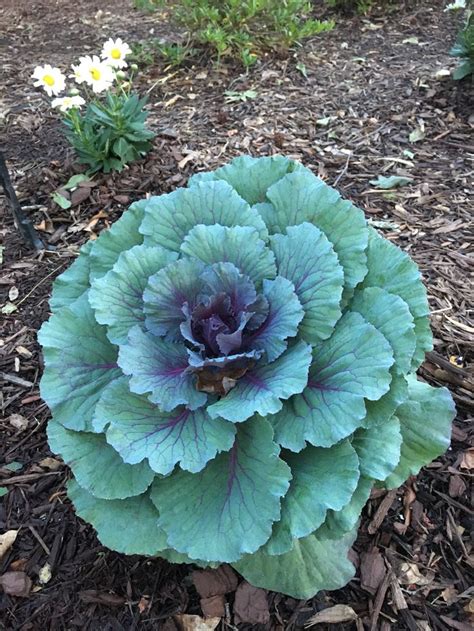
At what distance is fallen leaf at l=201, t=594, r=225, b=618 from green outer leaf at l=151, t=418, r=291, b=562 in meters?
0.45

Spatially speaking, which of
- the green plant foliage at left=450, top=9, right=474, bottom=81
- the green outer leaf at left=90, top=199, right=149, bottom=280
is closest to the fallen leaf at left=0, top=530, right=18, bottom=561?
the green outer leaf at left=90, top=199, right=149, bottom=280

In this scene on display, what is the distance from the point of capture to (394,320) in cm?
130

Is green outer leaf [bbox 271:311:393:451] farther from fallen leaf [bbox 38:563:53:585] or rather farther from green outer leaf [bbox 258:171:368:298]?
fallen leaf [bbox 38:563:53:585]

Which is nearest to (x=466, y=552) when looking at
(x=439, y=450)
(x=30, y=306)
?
(x=439, y=450)

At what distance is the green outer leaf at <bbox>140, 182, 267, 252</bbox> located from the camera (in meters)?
1.47

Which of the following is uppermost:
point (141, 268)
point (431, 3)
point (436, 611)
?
point (141, 268)

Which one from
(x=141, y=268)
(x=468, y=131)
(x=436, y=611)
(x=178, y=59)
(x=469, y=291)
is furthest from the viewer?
(x=178, y=59)

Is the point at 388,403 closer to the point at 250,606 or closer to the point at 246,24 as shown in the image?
the point at 250,606

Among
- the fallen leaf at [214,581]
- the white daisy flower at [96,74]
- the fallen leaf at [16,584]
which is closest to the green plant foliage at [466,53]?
the white daisy flower at [96,74]

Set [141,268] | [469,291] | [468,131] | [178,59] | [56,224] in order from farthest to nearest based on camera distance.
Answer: [178,59], [468,131], [56,224], [469,291], [141,268]

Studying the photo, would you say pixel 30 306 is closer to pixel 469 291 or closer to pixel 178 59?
pixel 469 291

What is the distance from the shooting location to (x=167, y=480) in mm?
1304

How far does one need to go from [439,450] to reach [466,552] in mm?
433

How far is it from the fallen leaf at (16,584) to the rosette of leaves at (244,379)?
460mm
